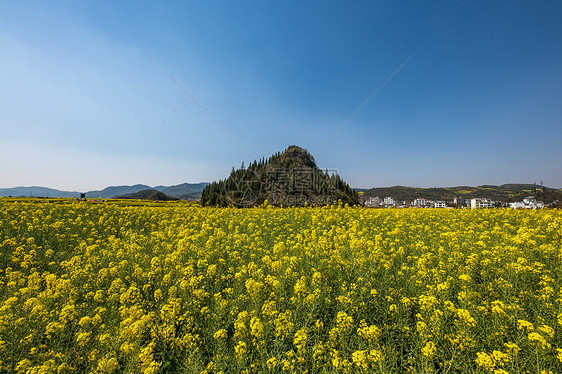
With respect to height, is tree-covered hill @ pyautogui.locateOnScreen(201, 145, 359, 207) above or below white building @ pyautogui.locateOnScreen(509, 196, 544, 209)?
above

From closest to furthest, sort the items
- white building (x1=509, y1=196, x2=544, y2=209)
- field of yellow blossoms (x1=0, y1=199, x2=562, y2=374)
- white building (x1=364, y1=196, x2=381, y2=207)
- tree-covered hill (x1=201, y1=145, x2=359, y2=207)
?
1. field of yellow blossoms (x1=0, y1=199, x2=562, y2=374)
2. white building (x1=509, y1=196, x2=544, y2=209)
3. tree-covered hill (x1=201, y1=145, x2=359, y2=207)
4. white building (x1=364, y1=196, x2=381, y2=207)

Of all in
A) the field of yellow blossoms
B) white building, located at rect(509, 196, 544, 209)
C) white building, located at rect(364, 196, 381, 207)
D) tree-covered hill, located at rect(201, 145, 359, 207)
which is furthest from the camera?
white building, located at rect(364, 196, 381, 207)

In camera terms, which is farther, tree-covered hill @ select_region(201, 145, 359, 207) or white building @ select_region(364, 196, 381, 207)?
white building @ select_region(364, 196, 381, 207)

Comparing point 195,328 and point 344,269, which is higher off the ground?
point 344,269

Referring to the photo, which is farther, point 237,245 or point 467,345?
point 237,245

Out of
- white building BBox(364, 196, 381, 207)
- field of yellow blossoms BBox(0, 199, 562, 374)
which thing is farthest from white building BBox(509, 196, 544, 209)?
white building BBox(364, 196, 381, 207)

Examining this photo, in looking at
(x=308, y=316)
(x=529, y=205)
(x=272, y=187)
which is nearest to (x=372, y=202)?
(x=272, y=187)

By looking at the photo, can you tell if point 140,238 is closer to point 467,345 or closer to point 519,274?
point 467,345

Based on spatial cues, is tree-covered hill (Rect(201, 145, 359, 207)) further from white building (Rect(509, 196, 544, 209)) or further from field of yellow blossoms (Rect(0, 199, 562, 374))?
field of yellow blossoms (Rect(0, 199, 562, 374))

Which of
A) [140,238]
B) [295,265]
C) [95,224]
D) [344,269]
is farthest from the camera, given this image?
[95,224]

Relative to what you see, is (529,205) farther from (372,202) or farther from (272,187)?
(372,202)

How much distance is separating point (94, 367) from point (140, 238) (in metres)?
6.66

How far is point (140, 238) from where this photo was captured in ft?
30.3

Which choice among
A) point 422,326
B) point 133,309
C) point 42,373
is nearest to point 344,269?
point 422,326
